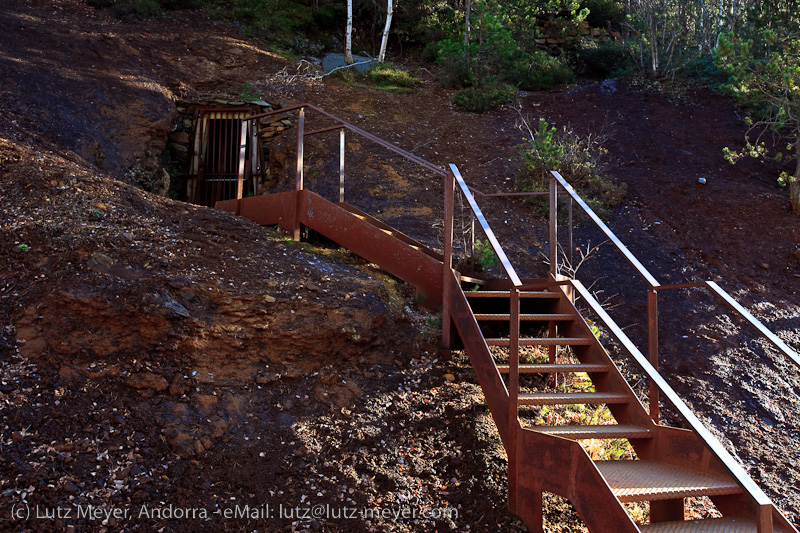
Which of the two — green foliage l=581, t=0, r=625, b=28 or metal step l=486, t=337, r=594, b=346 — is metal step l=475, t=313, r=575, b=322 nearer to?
metal step l=486, t=337, r=594, b=346

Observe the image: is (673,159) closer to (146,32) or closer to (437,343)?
(437,343)

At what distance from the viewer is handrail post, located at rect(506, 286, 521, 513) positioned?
3426 millimetres

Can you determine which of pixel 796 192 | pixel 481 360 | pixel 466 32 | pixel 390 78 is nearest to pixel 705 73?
pixel 796 192

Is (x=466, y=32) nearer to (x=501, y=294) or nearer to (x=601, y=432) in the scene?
(x=501, y=294)

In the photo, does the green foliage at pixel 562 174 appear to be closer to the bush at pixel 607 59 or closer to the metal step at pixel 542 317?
the metal step at pixel 542 317

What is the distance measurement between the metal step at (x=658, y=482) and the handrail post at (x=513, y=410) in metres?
0.48

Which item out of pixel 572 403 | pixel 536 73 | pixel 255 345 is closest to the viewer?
pixel 572 403

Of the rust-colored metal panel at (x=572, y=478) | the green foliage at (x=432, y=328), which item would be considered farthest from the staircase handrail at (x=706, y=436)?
the green foliage at (x=432, y=328)

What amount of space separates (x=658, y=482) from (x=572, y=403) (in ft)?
2.36

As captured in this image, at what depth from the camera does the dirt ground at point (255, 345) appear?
3.49 meters

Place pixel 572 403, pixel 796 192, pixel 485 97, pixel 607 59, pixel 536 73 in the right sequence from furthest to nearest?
pixel 607 59 → pixel 536 73 → pixel 485 97 → pixel 796 192 → pixel 572 403

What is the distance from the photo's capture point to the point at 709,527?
2.82 meters

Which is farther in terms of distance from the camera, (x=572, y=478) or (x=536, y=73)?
(x=536, y=73)

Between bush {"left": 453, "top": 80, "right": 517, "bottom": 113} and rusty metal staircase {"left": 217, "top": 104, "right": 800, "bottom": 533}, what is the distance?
6.98m
